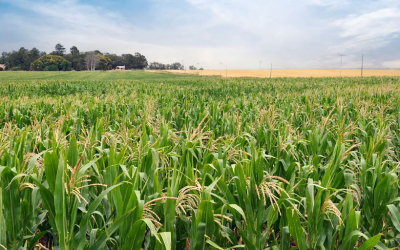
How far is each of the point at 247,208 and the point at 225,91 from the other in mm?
17014

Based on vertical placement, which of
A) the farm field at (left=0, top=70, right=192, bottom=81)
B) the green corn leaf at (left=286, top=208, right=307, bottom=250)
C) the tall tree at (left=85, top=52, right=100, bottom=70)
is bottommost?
the green corn leaf at (left=286, top=208, right=307, bottom=250)

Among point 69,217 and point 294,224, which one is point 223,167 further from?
point 69,217

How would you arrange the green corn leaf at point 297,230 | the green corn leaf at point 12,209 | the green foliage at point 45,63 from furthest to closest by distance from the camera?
the green foliage at point 45,63 < the green corn leaf at point 12,209 < the green corn leaf at point 297,230

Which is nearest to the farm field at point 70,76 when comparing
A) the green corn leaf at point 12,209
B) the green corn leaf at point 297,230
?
the green corn leaf at point 12,209

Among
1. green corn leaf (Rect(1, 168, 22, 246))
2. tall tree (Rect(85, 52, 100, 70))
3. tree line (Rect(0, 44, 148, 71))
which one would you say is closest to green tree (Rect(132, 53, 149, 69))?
tree line (Rect(0, 44, 148, 71))

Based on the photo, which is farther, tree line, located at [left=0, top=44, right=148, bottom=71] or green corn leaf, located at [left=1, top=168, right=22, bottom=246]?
tree line, located at [left=0, top=44, right=148, bottom=71]

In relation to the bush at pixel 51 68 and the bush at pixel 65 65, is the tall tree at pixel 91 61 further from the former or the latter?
the bush at pixel 51 68

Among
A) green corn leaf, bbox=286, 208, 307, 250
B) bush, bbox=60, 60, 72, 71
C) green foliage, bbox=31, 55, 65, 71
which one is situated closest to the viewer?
green corn leaf, bbox=286, 208, 307, 250

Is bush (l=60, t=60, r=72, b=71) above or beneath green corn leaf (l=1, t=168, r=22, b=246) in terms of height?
above

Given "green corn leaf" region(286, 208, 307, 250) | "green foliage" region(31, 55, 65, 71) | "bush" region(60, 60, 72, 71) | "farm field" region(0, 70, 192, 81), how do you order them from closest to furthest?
1. "green corn leaf" region(286, 208, 307, 250)
2. "farm field" region(0, 70, 192, 81)
3. "green foliage" region(31, 55, 65, 71)
4. "bush" region(60, 60, 72, 71)

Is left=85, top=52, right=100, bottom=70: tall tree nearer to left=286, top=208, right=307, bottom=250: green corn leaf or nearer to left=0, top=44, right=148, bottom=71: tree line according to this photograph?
left=0, top=44, right=148, bottom=71: tree line

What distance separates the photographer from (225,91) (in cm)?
1855

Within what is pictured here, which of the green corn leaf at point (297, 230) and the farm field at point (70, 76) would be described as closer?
the green corn leaf at point (297, 230)

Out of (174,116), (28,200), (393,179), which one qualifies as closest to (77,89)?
(174,116)
